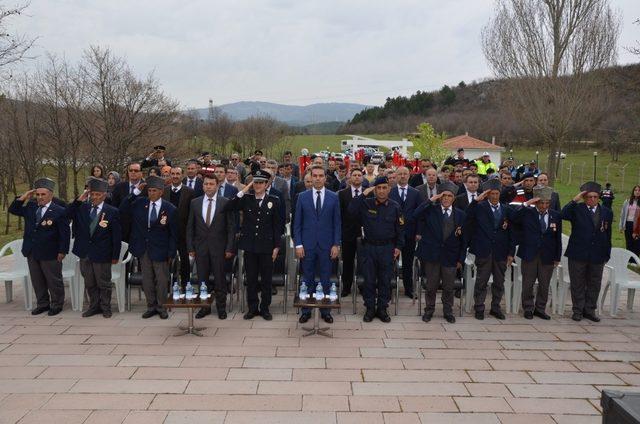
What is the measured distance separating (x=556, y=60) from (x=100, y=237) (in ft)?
70.8

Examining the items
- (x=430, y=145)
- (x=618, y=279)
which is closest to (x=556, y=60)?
(x=430, y=145)

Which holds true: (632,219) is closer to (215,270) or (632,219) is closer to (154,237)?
(215,270)

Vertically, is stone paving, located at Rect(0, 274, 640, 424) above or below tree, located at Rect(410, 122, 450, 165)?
below

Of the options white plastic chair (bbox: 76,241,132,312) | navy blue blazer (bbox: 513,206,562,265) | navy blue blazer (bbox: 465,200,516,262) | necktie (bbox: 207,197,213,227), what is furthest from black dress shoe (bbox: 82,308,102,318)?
navy blue blazer (bbox: 513,206,562,265)

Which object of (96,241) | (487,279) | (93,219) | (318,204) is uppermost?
(318,204)

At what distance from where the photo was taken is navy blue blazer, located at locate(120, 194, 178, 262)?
20.9 ft

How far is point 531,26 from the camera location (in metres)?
22.4

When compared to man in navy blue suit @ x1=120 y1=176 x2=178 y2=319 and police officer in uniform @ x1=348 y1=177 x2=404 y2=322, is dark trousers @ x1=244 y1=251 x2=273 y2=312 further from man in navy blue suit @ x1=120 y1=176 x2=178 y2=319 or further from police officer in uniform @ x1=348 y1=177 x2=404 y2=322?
police officer in uniform @ x1=348 y1=177 x2=404 y2=322

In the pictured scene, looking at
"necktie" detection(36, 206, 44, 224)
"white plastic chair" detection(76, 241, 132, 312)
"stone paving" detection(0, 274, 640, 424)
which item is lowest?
"stone paving" detection(0, 274, 640, 424)

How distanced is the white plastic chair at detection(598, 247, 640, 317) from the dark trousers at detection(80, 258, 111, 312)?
21.9 ft

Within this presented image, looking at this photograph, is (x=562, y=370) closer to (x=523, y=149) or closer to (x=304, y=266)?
(x=304, y=266)

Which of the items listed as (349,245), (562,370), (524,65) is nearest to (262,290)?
(349,245)

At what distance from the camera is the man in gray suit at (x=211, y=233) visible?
6.37 metres

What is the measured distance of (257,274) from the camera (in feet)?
21.2
